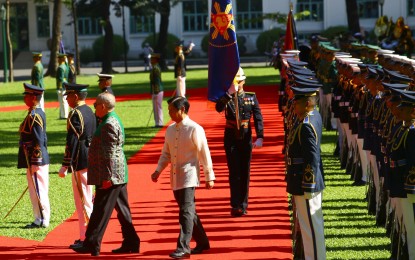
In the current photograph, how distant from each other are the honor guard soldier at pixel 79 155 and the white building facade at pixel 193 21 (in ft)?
188

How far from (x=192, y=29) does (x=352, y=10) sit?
2978 centimetres

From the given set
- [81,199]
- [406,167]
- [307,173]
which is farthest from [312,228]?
[81,199]

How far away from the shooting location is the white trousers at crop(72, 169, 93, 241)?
13.0 m

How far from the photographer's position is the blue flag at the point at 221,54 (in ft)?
48.0

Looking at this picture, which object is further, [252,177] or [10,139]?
[10,139]

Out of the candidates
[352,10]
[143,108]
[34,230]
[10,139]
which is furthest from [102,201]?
[352,10]

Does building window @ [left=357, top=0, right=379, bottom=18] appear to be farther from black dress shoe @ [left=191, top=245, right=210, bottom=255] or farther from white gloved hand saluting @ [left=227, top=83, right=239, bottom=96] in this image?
black dress shoe @ [left=191, top=245, right=210, bottom=255]

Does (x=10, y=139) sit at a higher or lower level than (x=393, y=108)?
lower

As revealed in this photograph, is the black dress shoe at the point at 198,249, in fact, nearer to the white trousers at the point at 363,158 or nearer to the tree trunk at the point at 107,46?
the white trousers at the point at 363,158

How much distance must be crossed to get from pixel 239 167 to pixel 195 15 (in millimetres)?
62561

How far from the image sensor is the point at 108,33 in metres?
60.0

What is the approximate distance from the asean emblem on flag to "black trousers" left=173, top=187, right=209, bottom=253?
11.2 feet

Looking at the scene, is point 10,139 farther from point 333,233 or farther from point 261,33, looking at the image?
point 261,33

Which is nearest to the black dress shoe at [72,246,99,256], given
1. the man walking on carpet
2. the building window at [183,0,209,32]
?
the man walking on carpet
